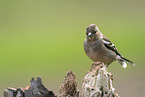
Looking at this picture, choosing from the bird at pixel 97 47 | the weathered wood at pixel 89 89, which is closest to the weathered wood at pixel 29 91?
the weathered wood at pixel 89 89

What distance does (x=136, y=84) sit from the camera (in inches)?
448

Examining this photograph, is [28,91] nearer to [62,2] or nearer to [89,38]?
[89,38]

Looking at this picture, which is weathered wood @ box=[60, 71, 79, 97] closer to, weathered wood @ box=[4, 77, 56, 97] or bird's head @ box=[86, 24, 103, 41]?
weathered wood @ box=[4, 77, 56, 97]

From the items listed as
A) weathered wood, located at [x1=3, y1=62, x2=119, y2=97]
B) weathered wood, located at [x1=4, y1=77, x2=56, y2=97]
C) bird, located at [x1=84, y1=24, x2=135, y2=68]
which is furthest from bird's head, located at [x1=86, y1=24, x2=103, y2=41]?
weathered wood, located at [x1=4, y1=77, x2=56, y2=97]

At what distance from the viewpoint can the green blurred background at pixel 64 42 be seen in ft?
39.8

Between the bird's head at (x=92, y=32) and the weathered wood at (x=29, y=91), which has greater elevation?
the bird's head at (x=92, y=32)

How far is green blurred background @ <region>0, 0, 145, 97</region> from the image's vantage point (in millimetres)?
12117

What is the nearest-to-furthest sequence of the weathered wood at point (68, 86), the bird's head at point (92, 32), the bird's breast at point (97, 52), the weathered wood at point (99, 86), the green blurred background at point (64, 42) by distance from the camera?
the weathered wood at point (99, 86)
the weathered wood at point (68, 86)
the bird's head at point (92, 32)
the bird's breast at point (97, 52)
the green blurred background at point (64, 42)

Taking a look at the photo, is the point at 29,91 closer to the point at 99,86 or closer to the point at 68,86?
the point at 68,86

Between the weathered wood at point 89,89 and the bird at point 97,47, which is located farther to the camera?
the bird at point 97,47

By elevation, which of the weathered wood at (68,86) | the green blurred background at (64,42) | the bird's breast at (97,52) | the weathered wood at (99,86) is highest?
the green blurred background at (64,42)

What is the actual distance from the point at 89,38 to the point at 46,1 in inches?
654

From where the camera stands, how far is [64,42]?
1545 cm

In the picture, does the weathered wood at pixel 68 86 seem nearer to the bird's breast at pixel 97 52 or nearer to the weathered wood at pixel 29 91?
the weathered wood at pixel 29 91
